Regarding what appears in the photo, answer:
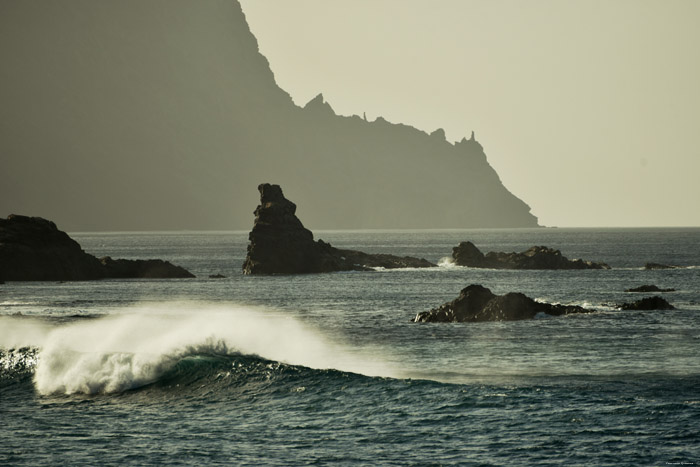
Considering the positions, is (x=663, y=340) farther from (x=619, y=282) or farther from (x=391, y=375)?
(x=619, y=282)

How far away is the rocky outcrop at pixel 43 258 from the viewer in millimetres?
108812

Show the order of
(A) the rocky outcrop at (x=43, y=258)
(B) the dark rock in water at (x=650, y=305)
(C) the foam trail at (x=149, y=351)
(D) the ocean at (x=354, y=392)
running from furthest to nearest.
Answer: (A) the rocky outcrop at (x=43, y=258), (B) the dark rock in water at (x=650, y=305), (C) the foam trail at (x=149, y=351), (D) the ocean at (x=354, y=392)

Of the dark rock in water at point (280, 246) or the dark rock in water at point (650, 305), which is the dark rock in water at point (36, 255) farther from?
the dark rock in water at point (650, 305)

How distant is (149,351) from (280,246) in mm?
81901

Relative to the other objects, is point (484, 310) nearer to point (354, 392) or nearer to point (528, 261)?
point (354, 392)

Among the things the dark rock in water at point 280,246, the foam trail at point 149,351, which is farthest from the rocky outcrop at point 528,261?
the foam trail at point 149,351

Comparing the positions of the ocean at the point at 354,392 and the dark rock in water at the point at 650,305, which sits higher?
the dark rock in water at the point at 650,305

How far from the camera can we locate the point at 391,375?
1458 inches

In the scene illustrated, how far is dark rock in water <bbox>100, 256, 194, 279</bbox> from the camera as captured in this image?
114331 millimetres

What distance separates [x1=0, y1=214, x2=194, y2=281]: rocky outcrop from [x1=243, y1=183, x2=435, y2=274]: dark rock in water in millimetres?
8997

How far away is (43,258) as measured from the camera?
110 m

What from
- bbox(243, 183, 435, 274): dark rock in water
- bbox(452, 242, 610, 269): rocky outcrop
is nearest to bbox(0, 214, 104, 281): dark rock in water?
bbox(243, 183, 435, 274): dark rock in water

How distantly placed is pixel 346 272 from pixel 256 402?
89227mm

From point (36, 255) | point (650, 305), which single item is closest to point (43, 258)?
point (36, 255)
